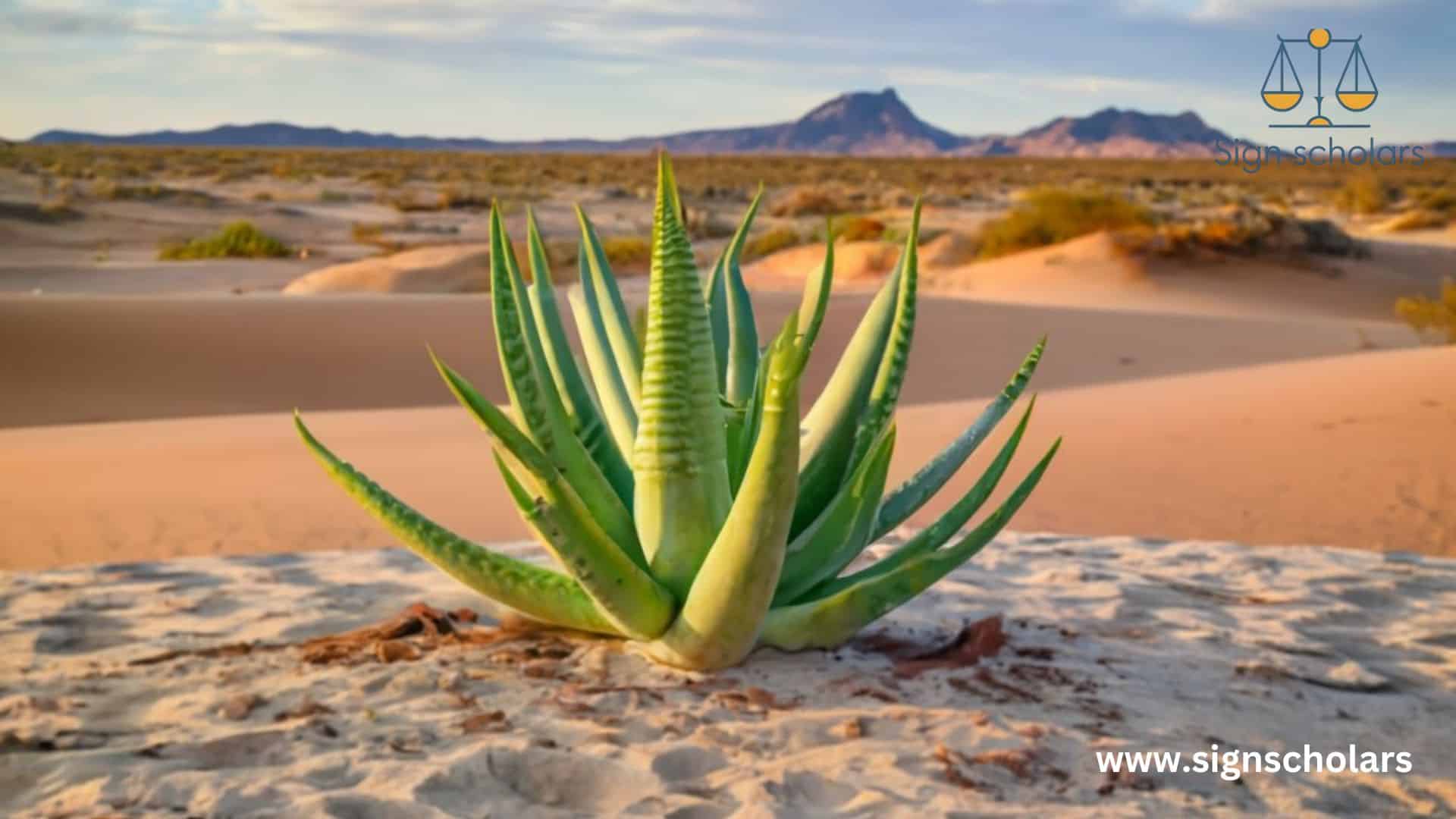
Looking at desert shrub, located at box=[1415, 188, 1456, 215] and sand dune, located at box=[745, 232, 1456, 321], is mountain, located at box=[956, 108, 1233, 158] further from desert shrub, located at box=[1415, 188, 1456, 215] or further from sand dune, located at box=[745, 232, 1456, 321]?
sand dune, located at box=[745, 232, 1456, 321]

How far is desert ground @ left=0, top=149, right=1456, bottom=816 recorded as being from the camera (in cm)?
283

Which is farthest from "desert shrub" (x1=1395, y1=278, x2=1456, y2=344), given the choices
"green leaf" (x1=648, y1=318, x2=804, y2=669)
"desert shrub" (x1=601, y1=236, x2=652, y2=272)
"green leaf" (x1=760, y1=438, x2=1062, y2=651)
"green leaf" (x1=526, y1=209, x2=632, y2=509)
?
"green leaf" (x1=648, y1=318, x2=804, y2=669)

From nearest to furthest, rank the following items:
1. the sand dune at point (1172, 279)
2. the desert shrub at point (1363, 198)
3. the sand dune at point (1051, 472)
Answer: the sand dune at point (1051, 472) → the sand dune at point (1172, 279) → the desert shrub at point (1363, 198)

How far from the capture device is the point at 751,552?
2.98 m

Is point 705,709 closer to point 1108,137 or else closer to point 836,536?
point 836,536

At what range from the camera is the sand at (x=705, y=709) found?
273 centimetres

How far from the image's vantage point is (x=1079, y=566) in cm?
496

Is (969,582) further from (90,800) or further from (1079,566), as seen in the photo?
(90,800)

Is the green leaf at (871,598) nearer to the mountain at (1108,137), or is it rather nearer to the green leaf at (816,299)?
the green leaf at (816,299)

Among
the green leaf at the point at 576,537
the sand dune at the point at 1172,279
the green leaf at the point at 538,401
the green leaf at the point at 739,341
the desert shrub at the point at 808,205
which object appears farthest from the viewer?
the desert shrub at the point at 808,205

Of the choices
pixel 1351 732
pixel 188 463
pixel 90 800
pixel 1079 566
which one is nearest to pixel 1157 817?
pixel 1351 732

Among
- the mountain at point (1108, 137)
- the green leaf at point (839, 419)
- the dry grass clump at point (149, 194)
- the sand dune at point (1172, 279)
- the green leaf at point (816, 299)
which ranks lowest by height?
the sand dune at point (1172, 279)

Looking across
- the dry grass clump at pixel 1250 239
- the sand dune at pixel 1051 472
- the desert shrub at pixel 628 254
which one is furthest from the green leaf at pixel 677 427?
the desert shrub at pixel 628 254

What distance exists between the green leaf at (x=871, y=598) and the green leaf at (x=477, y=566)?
1.32 feet
